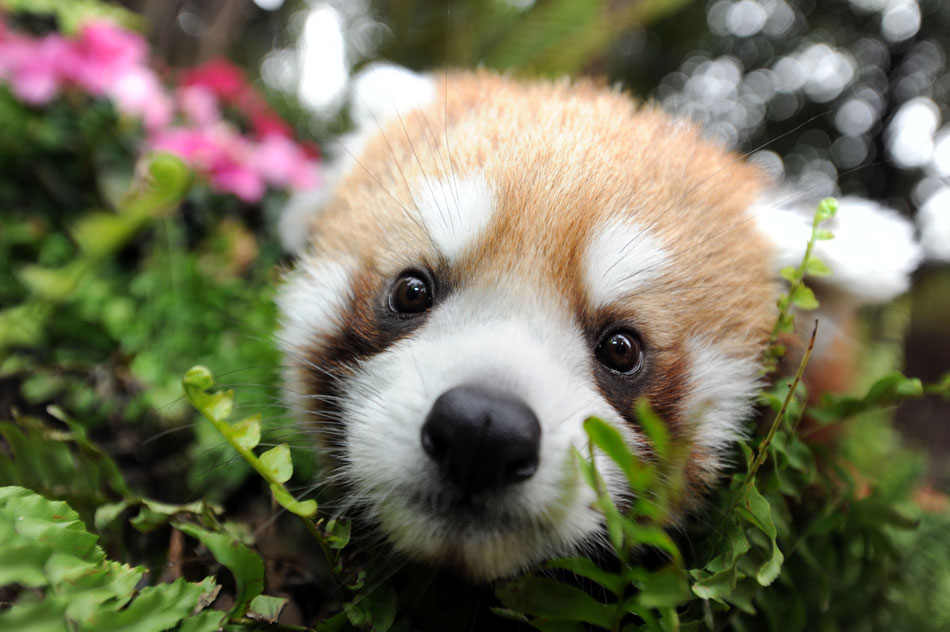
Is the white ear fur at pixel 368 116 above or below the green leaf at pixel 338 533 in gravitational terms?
above

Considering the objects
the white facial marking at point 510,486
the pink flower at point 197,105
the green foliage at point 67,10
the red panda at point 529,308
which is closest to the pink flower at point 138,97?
the pink flower at point 197,105

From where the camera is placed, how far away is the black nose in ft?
2.78

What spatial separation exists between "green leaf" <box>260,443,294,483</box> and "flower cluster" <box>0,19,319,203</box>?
1729 millimetres

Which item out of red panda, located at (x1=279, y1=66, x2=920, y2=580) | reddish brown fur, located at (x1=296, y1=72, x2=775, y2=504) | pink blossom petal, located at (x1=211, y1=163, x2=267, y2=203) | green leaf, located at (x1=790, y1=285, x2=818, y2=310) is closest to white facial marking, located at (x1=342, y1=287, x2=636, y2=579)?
red panda, located at (x1=279, y1=66, x2=920, y2=580)

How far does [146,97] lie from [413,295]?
181cm

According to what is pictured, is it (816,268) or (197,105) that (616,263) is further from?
(197,105)

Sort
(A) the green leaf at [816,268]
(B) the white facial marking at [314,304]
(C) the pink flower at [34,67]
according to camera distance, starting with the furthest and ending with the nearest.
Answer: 1. (C) the pink flower at [34,67]
2. (B) the white facial marking at [314,304]
3. (A) the green leaf at [816,268]

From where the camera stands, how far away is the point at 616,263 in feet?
3.54

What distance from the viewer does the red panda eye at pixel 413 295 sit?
1157mm

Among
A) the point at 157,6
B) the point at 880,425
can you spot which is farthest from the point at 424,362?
the point at 157,6

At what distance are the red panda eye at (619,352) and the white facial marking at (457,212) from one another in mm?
310

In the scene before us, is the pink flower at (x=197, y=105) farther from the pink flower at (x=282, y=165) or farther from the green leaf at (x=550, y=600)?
the green leaf at (x=550, y=600)

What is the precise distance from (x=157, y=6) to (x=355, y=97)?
6.33 feet

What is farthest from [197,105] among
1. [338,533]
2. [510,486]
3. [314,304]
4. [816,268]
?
[816,268]
